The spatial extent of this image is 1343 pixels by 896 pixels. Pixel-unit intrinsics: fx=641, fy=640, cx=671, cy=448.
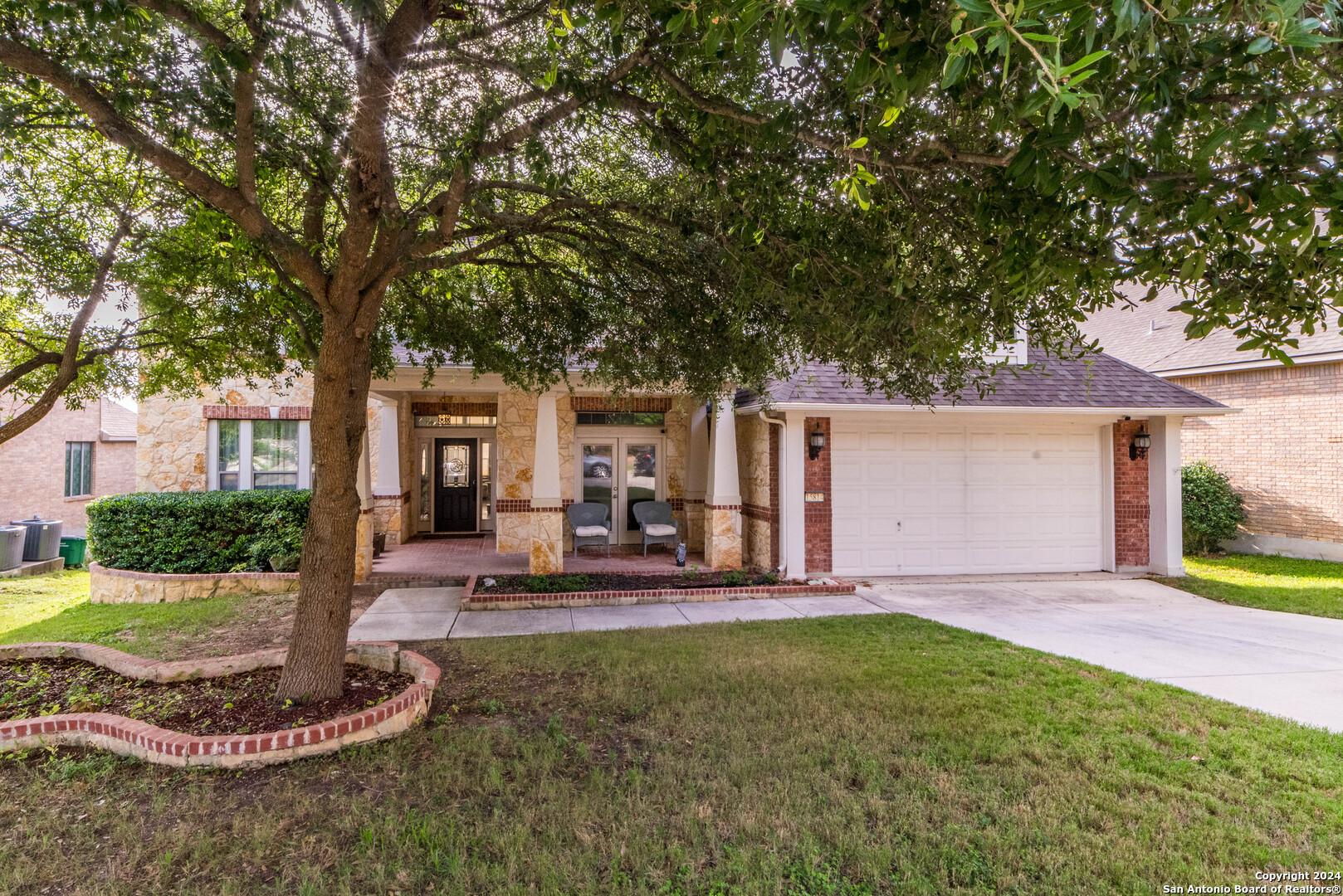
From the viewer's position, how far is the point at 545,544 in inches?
371

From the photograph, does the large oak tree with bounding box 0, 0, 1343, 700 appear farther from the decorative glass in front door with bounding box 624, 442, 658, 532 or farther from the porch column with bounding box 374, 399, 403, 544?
the decorative glass in front door with bounding box 624, 442, 658, 532

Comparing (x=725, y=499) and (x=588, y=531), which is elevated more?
(x=725, y=499)

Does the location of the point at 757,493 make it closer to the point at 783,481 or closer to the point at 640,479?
the point at 783,481

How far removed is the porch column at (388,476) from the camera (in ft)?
37.5

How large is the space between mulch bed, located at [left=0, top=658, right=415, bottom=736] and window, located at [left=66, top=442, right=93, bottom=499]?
15710 mm

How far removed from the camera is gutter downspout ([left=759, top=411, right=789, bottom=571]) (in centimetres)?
960

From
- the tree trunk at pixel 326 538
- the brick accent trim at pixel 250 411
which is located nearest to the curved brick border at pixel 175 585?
the brick accent trim at pixel 250 411

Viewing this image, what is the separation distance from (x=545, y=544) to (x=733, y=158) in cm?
657

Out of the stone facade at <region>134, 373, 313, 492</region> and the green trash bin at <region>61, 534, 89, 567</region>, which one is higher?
the stone facade at <region>134, 373, 313, 492</region>

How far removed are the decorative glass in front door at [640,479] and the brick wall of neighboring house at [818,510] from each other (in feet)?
11.5

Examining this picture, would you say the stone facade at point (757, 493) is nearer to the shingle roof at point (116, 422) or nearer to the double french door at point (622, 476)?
the double french door at point (622, 476)

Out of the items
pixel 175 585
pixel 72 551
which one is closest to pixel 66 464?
pixel 72 551

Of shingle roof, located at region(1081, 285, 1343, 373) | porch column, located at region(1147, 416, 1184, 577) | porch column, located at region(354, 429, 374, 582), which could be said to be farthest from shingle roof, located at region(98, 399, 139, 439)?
shingle roof, located at region(1081, 285, 1343, 373)

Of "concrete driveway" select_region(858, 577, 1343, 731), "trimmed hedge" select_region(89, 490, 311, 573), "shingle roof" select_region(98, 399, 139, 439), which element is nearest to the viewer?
"concrete driveway" select_region(858, 577, 1343, 731)
